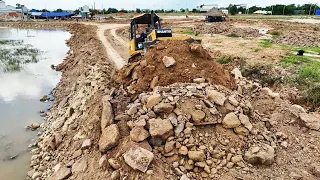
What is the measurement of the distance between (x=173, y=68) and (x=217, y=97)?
6.80 ft

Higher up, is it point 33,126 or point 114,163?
point 114,163

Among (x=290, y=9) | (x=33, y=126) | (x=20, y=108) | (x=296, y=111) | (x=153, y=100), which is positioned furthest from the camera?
(x=290, y=9)

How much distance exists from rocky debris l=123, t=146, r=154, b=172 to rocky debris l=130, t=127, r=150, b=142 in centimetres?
31

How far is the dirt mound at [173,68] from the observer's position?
835 cm

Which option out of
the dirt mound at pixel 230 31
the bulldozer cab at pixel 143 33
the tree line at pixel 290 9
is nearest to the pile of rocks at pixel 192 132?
the bulldozer cab at pixel 143 33

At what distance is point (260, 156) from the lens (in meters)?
5.96

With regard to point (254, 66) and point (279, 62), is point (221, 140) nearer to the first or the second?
point (254, 66)

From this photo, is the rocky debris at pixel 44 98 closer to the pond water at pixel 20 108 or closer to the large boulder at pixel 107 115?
the pond water at pixel 20 108

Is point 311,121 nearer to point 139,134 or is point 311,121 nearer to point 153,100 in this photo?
point 153,100

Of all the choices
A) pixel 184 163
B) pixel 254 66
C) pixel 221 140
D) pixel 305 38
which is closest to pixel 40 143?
pixel 184 163

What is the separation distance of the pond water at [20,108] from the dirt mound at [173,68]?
4.34 metres

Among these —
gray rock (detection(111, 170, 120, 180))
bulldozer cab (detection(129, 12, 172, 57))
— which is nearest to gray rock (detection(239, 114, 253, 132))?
gray rock (detection(111, 170, 120, 180))

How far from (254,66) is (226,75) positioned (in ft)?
16.3

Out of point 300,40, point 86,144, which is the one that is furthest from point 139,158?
point 300,40
